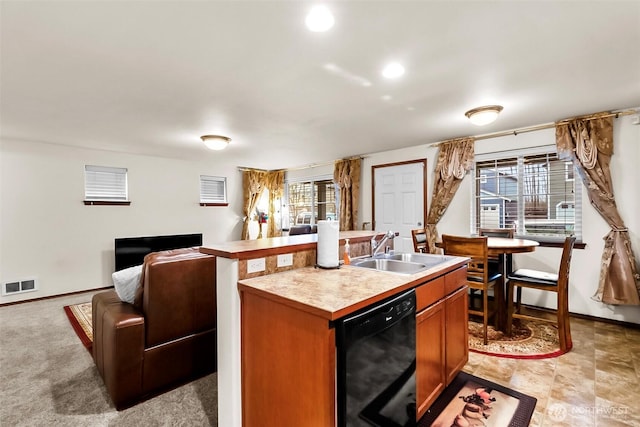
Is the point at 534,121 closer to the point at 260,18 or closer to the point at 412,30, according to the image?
the point at 412,30

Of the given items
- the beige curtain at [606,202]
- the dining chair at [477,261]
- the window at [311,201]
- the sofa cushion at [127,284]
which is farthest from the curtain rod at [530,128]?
the sofa cushion at [127,284]

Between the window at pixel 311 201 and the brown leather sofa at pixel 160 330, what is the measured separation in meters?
4.23

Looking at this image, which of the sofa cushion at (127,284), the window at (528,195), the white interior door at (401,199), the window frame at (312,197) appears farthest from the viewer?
the window frame at (312,197)

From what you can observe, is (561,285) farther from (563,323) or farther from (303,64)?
(303,64)

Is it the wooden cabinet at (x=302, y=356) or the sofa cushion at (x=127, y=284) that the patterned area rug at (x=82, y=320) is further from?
the wooden cabinet at (x=302, y=356)

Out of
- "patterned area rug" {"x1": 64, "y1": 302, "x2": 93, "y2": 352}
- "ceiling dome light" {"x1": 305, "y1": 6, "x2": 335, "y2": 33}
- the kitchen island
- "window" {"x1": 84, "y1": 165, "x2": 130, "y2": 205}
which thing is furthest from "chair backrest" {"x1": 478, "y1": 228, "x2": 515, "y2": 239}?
"window" {"x1": 84, "y1": 165, "x2": 130, "y2": 205}

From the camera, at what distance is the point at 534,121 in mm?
3631

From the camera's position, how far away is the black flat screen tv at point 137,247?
16.7ft

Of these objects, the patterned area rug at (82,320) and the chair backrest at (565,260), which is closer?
the chair backrest at (565,260)

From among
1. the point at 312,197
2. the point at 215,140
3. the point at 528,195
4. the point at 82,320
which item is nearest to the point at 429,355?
the point at 528,195

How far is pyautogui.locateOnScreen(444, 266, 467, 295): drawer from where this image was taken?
2.03 metres

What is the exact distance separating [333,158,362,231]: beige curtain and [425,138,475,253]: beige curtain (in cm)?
146

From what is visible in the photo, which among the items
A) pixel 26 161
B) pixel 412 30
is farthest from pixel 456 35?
pixel 26 161

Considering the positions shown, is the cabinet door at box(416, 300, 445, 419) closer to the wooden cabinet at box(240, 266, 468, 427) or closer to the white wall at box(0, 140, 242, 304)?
the wooden cabinet at box(240, 266, 468, 427)
